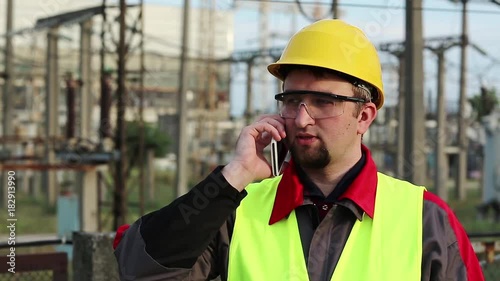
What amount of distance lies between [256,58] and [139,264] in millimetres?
28731

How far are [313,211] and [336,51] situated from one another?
42 centimetres

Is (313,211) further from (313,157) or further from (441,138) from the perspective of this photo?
(441,138)

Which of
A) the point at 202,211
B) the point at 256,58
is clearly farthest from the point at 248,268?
the point at 256,58

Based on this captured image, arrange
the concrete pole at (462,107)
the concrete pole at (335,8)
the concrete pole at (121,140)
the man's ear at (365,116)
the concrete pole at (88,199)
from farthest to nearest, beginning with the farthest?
the concrete pole at (462,107)
the concrete pole at (88,199)
the concrete pole at (335,8)
the concrete pole at (121,140)
the man's ear at (365,116)

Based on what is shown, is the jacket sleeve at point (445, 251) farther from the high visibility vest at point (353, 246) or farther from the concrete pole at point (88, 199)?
the concrete pole at point (88, 199)

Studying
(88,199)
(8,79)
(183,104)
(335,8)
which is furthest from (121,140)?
(8,79)

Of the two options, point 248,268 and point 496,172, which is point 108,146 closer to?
point 496,172

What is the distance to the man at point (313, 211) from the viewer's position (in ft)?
7.25

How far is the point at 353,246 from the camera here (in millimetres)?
2262

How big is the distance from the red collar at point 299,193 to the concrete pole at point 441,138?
19.6 m

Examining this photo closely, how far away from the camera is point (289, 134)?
2.33 metres

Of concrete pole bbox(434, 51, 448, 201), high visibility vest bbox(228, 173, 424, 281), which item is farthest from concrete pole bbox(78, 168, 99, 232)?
high visibility vest bbox(228, 173, 424, 281)

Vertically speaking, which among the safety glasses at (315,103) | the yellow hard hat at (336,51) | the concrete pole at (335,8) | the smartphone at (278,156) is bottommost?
the smartphone at (278,156)

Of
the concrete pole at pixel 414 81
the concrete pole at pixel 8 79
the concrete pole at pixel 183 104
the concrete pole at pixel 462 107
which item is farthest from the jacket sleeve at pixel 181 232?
the concrete pole at pixel 8 79
